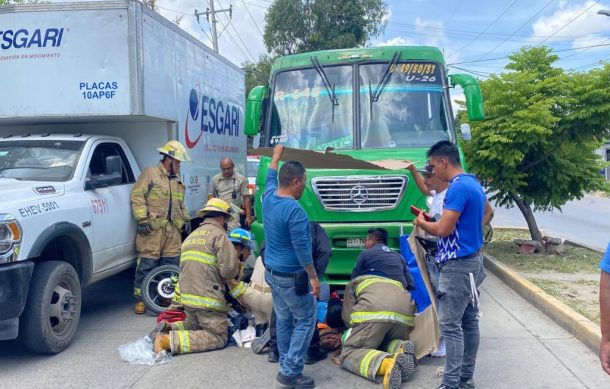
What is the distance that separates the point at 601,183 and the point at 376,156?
17.2 feet

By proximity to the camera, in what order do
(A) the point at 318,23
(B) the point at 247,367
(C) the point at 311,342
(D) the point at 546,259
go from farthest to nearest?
(A) the point at 318,23 < (D) the point at 546,259 < (C) the point at 311,342 < (B) the point at 247,367

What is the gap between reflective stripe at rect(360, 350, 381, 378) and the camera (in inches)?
184

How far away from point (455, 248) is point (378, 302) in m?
1.03

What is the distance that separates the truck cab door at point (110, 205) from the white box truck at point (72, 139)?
1cm

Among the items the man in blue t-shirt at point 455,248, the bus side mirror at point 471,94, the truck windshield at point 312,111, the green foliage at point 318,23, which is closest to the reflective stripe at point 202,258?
the man in blue t-shirt at point 455,248

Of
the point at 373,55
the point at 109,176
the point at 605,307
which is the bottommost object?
the point at 605,307

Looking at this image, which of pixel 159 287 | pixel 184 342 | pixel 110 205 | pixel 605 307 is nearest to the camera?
pixel 605 307

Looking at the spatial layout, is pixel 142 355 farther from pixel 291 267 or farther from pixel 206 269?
pixel 291 267

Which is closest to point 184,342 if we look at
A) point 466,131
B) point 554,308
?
point 554,308

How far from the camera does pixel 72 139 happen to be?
6.42 metres

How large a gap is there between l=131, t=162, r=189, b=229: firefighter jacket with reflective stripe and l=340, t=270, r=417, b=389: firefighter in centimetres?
271

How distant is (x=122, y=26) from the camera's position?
638cm

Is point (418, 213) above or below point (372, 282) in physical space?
Result: above

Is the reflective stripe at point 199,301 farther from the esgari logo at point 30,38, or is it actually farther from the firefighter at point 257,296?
the esgari logo at point 30,38
